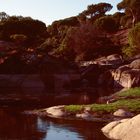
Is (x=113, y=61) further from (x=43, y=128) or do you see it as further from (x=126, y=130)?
(x=126, y=130)

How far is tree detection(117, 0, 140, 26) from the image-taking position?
106 metres

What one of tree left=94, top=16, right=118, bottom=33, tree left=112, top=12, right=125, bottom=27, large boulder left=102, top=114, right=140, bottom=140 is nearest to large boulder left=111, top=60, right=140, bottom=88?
large boulder left=102, top=114, right=140, bottom=140

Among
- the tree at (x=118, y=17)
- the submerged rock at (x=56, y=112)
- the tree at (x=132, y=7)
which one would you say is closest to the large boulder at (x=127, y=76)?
the submerged rock at (x=56, y=112)

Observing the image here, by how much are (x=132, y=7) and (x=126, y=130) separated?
86.1m

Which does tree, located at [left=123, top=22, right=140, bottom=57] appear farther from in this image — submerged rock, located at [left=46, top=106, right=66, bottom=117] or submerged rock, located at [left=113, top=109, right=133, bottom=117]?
submerged rock, located at [left=113, top=109, right=133, bottom=117]

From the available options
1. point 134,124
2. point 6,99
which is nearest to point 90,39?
point 6,99

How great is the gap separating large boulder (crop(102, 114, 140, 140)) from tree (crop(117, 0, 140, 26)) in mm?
82785

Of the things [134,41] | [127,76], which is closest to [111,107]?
[127,76]

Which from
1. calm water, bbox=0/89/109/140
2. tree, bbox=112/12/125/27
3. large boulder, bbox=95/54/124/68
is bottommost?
calm water, bbox=0/89/109/140

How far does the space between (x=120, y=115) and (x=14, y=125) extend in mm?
7887

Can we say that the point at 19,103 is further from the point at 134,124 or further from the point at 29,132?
the point at 134,124

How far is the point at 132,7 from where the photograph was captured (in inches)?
4230

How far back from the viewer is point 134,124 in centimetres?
2409

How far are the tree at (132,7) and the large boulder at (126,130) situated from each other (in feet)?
272
